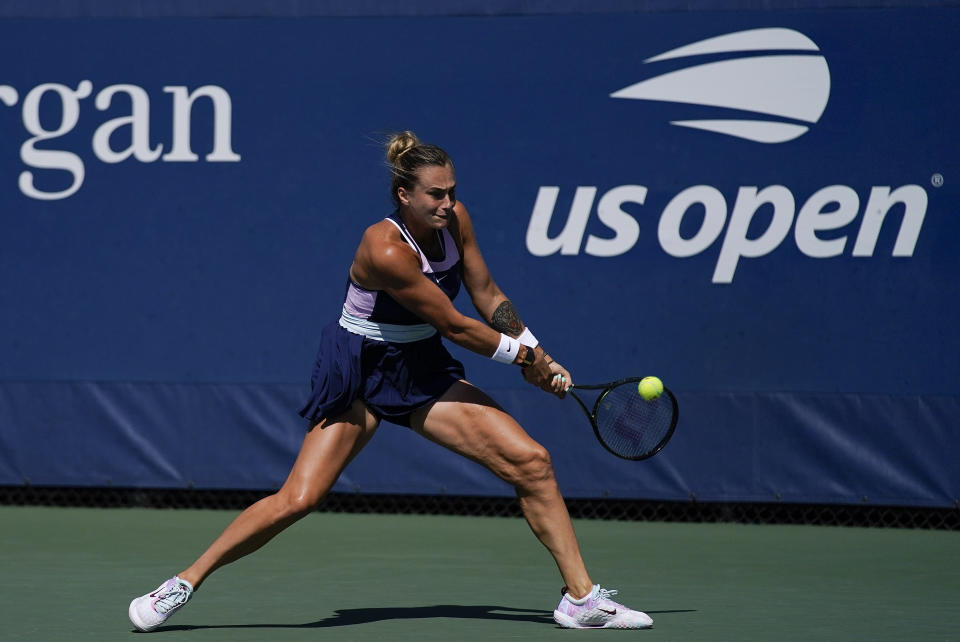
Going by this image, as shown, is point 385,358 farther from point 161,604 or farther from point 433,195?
point 161,604

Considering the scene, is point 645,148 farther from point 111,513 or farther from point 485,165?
point 111,513

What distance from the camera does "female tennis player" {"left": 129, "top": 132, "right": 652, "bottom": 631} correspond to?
14.3 ft

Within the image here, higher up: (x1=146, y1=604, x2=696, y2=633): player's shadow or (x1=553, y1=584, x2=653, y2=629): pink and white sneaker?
(x1=553, y1=584, x2=653, y2=629): pink and white sneaker

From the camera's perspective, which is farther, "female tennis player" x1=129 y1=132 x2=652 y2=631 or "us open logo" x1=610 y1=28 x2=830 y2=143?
"us open logo" x1=610 y1=28 x2=830 y2=143

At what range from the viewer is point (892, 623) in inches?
186

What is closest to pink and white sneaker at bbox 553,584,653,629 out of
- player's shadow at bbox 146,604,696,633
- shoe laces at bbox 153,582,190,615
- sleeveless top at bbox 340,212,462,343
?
player's shadow at bbox 146,604,696,633

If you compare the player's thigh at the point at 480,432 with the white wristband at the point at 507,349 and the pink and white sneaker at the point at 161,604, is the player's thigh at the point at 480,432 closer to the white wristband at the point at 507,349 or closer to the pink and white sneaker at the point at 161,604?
the white wristband at the point at 507,349

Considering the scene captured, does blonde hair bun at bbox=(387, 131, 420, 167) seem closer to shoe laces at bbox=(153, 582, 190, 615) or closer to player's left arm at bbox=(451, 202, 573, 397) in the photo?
player's left arm at bbox=(451, 202, 573, 397)

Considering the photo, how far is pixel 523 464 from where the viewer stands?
4.42 metres

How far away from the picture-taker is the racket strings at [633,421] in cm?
496

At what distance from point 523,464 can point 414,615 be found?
752 mm

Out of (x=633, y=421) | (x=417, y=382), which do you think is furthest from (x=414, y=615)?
(x=633, y=421)

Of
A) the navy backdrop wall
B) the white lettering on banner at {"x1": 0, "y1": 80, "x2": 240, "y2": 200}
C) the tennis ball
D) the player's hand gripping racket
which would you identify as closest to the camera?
the tennis ball

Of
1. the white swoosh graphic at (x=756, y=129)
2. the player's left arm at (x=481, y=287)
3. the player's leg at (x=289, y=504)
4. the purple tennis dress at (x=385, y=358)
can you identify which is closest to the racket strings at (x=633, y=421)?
the player's left arm at (x=481, y=287)
